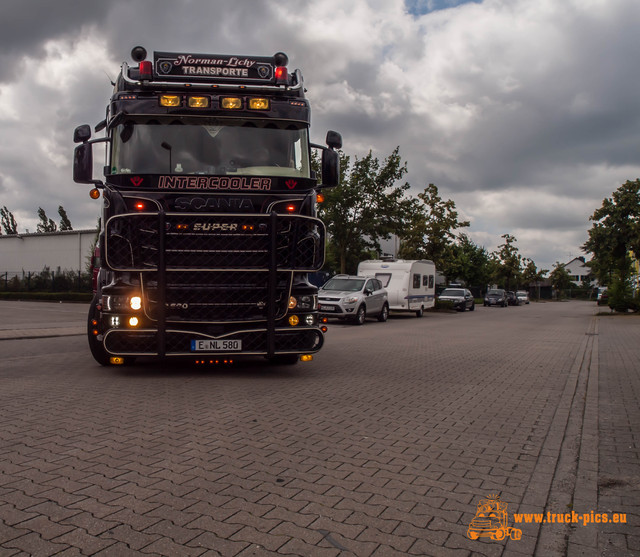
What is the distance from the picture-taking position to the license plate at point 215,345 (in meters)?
7.97

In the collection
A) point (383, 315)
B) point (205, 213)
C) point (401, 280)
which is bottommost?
point (383, 315)

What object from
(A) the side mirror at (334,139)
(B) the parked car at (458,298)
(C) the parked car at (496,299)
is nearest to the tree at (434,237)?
(B) the parked car at (458,298)

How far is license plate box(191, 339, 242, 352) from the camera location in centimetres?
797

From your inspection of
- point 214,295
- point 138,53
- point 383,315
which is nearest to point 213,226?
point 214,295

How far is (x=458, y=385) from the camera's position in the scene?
337 inches

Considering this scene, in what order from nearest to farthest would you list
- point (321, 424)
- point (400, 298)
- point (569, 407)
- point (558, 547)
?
point (558, 547) → point (321, 424) → point (569, 407) → point (400, 298)

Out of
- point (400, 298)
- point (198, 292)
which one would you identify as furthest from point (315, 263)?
point (400, 298)

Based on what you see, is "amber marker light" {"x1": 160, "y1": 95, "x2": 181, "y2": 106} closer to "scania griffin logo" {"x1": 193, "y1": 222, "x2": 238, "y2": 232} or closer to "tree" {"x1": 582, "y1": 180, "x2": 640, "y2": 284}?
"scania griffin logo" {"x1": 193, "y1": 222, "x2": 238, "y2": 232}

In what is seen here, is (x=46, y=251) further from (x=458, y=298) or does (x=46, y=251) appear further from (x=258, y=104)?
(x=258, y=104)

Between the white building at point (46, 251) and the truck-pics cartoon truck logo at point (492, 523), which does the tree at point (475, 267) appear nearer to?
the white building at point (46, 251)

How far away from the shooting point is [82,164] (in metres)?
8.41

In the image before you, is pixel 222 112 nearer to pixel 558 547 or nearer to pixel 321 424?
pixel 321 424

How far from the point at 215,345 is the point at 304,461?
362 centimetres

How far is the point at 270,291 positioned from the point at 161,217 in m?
1.65
